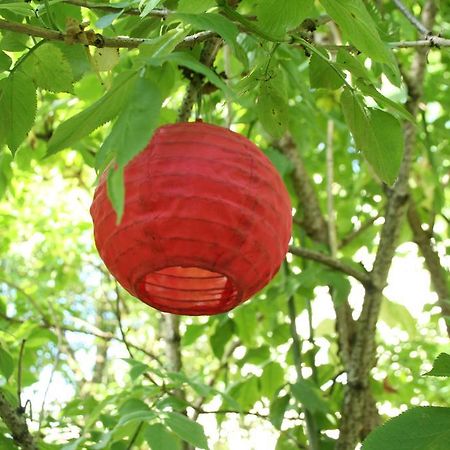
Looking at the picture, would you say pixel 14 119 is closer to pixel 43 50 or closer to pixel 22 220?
pixel 43 50

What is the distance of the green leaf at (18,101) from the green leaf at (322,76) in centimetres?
41

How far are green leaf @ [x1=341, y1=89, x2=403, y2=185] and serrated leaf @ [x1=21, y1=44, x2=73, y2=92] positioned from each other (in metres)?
0.40

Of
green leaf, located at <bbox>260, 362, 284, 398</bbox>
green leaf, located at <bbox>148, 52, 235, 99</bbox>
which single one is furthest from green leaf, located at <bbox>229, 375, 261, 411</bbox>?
green leaf, located at <bbox>148, 52, 235, 99</bbox>

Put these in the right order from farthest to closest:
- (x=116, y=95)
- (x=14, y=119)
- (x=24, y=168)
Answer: (x=24, y=168), (x=14, y=119), (x=116, y=95)

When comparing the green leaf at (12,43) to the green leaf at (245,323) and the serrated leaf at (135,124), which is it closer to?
the serrated leaf at (135,124)

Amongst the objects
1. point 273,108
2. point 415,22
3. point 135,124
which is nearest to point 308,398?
point 273,108

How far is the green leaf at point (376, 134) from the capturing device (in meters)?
0.98

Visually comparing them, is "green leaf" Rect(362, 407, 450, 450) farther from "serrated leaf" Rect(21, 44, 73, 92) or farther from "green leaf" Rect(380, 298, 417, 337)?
"green leaf" Rect(380, 298, 417, 337)

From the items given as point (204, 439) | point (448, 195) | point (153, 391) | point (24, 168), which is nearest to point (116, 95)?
point (204, 439)

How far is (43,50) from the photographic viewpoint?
103cm

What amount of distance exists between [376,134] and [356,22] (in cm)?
21

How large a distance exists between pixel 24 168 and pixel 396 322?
1148 millimetres

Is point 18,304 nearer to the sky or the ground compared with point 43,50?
nearer to the sky

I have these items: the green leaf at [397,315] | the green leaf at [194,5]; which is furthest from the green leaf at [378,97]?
the green leaf at [397,315]
